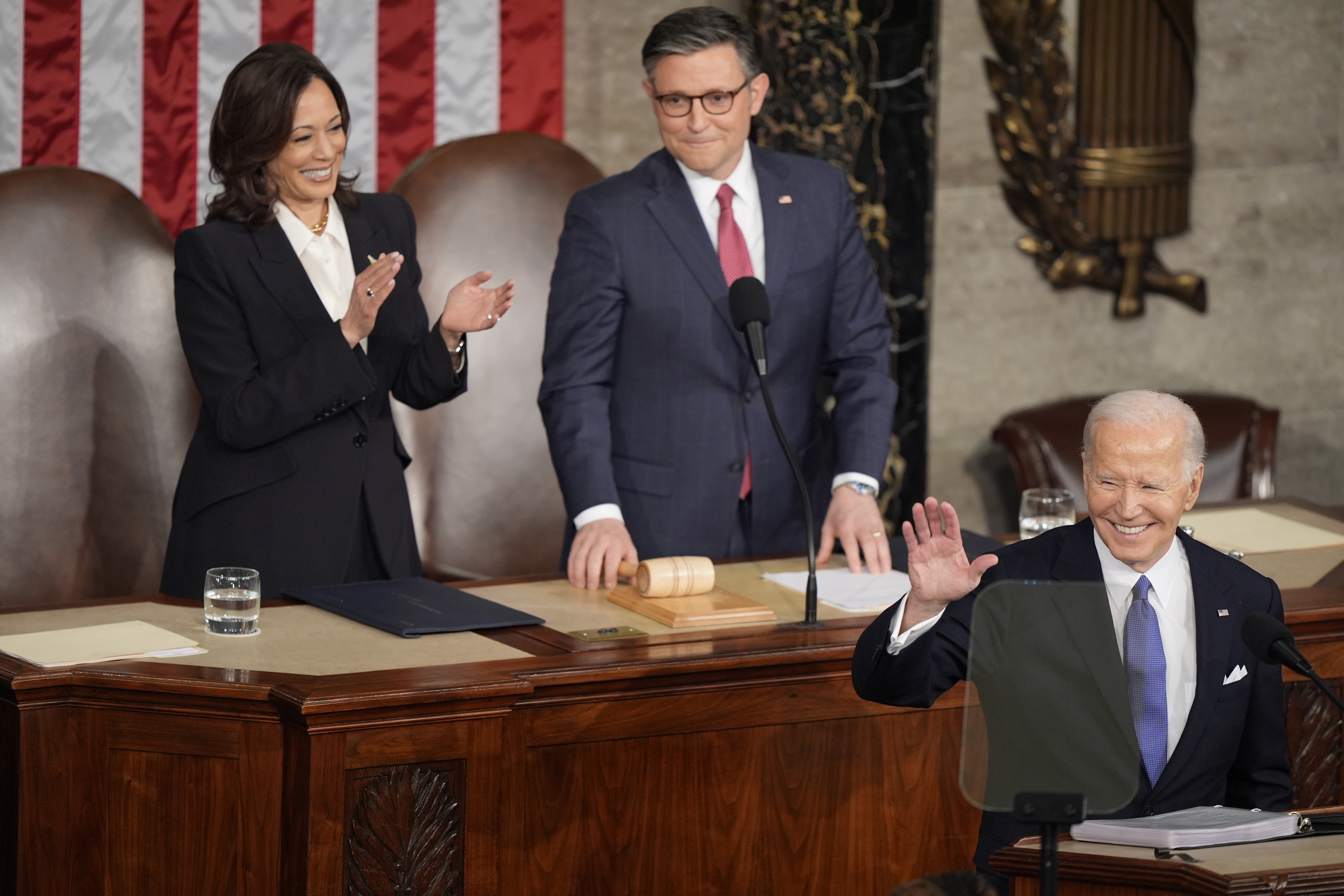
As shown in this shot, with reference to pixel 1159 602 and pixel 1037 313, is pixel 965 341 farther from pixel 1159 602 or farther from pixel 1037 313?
pixel 1159 602

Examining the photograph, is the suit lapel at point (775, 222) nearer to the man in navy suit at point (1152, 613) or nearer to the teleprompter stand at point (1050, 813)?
the man in navy suit at point (1152, 613)

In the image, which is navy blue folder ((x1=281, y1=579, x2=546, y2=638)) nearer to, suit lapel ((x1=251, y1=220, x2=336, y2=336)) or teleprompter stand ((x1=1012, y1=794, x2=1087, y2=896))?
suit lapel ((x1=251, y1=220, x2=336, y2=336))

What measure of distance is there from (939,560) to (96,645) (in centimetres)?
129

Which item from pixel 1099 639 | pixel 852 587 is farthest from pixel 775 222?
pixel 1099 639

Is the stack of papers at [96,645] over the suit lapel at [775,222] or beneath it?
beneath

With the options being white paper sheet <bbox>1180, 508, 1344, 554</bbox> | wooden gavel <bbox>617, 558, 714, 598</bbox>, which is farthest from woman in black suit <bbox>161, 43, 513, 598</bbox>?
white paper sheet <bbox>1180, 508, 1344, 554</bbox>

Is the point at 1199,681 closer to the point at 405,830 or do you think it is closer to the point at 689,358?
the point at 405,830

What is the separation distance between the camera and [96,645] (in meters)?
2.50

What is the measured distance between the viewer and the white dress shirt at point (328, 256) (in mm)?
3201

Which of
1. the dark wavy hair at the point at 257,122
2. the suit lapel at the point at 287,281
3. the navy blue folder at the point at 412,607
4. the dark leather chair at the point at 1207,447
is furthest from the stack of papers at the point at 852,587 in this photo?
the dark leather chair at the point at 1207,447

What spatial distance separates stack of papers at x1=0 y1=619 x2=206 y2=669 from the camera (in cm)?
241

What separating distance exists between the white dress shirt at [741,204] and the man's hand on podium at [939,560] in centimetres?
113

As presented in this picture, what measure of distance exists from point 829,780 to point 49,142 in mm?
2913

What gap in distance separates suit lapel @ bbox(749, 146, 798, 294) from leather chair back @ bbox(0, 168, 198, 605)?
5.63 feet
